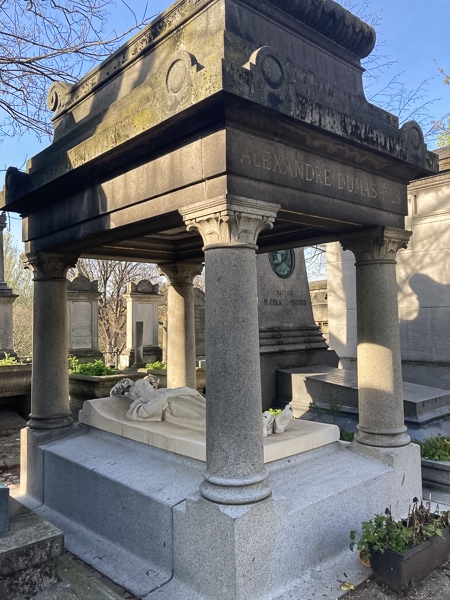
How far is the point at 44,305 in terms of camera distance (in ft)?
19.1

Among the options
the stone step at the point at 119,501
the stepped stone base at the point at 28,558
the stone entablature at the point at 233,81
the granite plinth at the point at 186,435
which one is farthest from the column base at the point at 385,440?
the stepped stone base at the point at 28,558

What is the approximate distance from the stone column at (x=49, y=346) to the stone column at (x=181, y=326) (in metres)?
1.90

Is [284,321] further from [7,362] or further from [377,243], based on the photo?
[7,362]

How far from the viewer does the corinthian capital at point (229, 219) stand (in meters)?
3.44

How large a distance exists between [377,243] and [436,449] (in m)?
2.71

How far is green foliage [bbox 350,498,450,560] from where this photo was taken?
3.56m

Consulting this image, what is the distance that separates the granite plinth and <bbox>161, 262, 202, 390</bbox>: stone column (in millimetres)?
1747

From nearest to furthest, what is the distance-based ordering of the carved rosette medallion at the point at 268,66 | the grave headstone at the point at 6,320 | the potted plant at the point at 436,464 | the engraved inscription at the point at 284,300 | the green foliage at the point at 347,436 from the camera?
1. the carved rosette medallion at the point at 268,66
2. the potted plant at the point at 436,464
3. the green foliage at the point at 347,436
4. the engraved inscription at the point at 284,300
5. the grave headstone at the point at 6,320

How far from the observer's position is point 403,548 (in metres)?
3.55

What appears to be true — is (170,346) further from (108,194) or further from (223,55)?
(223,55)

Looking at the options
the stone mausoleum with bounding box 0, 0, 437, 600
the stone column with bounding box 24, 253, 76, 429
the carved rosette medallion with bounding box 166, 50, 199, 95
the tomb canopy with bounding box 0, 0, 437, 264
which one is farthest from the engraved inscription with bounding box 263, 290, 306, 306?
the carved rosette medallion with bounding box 166, 50, 199, 95

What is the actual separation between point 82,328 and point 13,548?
10.3 metres

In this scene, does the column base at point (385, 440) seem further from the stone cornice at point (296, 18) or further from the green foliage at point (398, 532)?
the stone cornice at point (296, 18)

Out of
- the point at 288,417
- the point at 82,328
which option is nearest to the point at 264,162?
the point at 288,417
